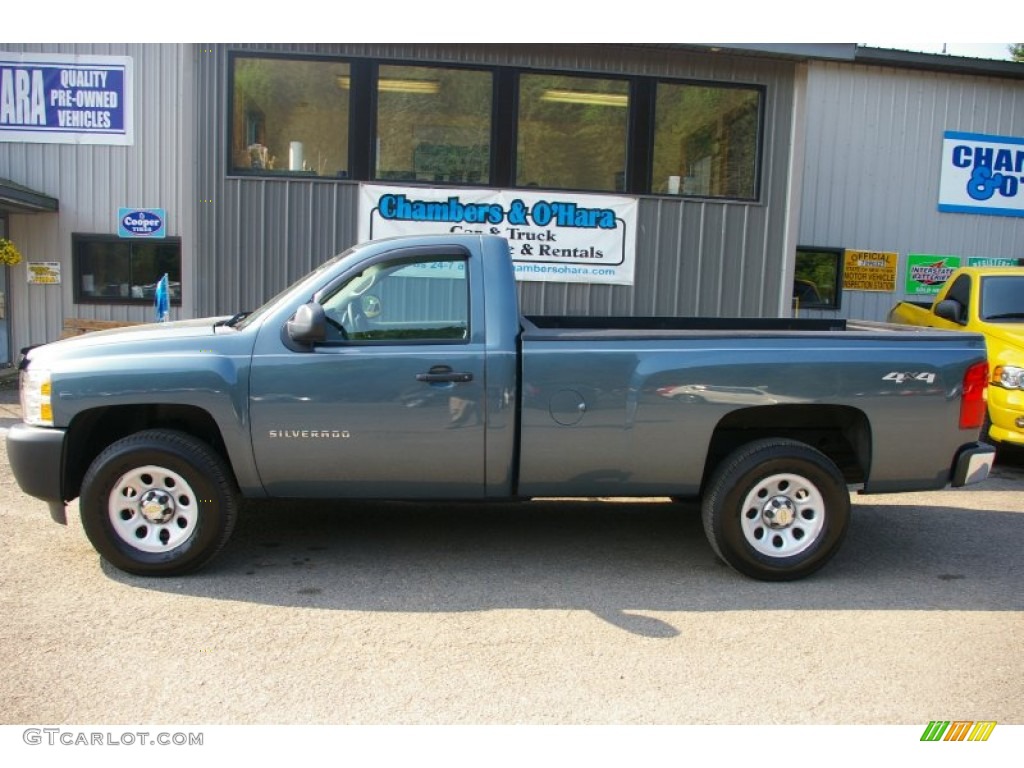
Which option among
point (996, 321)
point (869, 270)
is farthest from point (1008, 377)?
point (869, 270)

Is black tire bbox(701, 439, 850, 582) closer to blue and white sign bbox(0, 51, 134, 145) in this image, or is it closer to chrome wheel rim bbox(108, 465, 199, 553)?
chrome wheel rim bbox(108, 465, 199, 553)

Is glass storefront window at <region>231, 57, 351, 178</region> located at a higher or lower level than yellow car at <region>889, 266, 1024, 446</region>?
higher

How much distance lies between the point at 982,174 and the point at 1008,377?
8.28 metres

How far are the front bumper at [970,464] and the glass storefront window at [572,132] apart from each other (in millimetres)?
5787

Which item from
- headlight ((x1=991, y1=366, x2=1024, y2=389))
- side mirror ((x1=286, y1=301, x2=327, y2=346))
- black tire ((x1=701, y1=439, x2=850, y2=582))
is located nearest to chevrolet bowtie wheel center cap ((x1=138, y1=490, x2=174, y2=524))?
side mirror ((x1=286, y1=301, x2=327, y2=346))

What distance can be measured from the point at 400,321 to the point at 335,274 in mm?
457

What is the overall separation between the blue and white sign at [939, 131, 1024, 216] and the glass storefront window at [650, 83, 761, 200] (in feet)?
19.0

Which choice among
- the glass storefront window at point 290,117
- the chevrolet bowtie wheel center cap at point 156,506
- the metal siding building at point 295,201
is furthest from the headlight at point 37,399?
the glass storefront window at point 290,117

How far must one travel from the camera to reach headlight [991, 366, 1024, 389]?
740cm

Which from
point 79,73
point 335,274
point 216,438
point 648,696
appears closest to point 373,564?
point 216,438

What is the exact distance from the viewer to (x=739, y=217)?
10.0 metres

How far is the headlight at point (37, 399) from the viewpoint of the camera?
453 centimetres

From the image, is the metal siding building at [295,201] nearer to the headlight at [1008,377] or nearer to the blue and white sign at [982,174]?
the blue and white sign at [982,174]

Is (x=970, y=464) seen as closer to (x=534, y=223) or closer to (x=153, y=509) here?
(x=153, y=509)
